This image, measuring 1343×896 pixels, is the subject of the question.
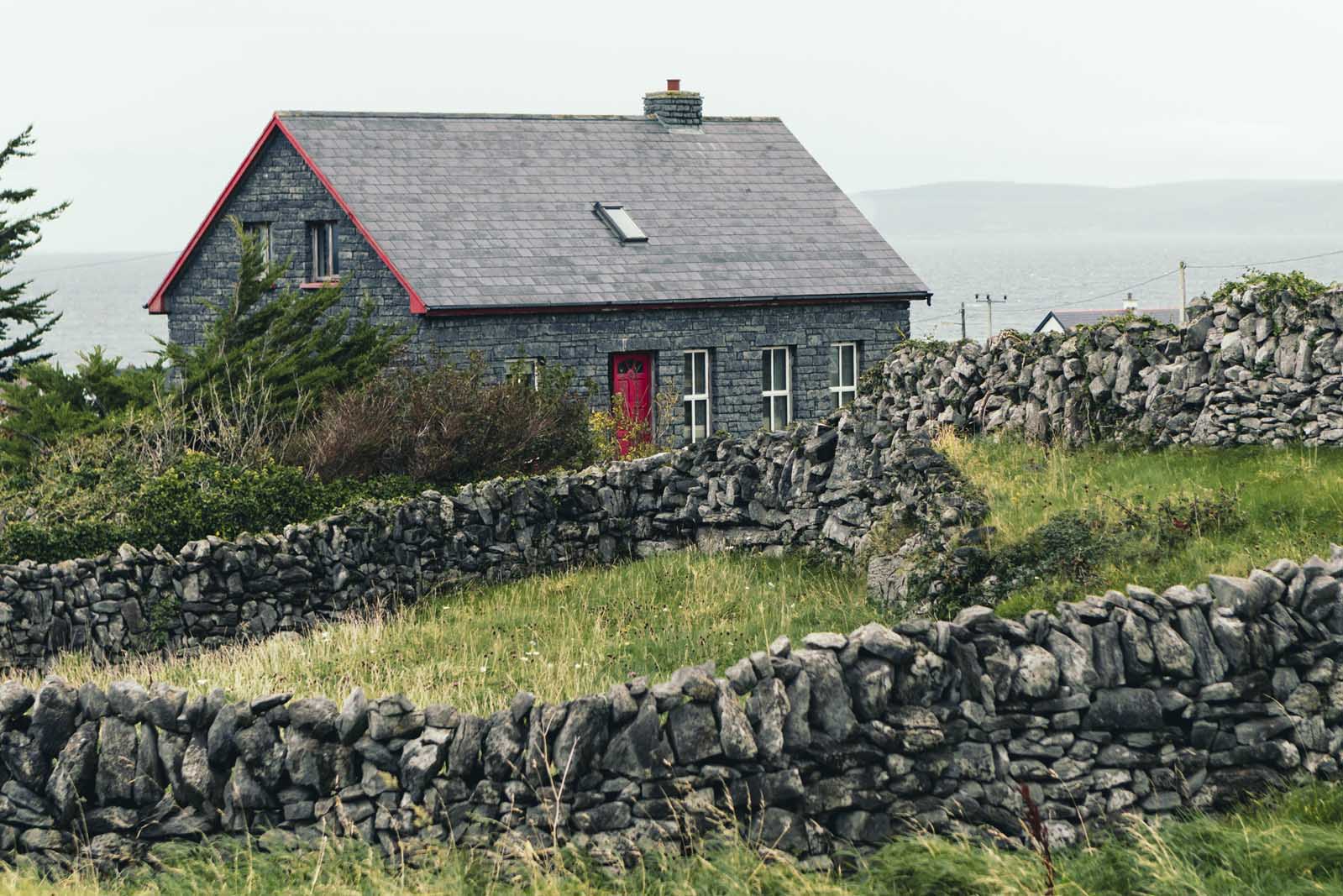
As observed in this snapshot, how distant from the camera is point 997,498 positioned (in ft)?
47.4

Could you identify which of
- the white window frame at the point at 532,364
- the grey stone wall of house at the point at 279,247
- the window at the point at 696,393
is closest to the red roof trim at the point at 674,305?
the white window frame at the point at 532,364

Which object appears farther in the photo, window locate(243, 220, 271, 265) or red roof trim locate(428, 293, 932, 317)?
window locate(243, 220, 271, 265)

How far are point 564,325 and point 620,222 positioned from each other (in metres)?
3.34

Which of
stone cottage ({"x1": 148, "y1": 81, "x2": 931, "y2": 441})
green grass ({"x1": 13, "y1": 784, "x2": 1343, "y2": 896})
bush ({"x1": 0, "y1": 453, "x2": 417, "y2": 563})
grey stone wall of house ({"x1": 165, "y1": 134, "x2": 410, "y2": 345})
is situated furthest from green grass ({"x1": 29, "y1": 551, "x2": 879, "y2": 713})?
grey stone wall of house ({"x1": 165, "y1": 134, "x2": 410, "y2": 345})

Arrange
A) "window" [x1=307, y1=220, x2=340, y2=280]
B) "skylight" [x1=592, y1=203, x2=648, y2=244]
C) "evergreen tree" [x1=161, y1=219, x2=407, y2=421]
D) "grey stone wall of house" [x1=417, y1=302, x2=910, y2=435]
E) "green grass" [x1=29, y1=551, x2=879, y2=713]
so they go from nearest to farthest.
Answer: "green grass" [x1=29, y1=551, x2=879, y2=713], "evergreen tree" [x1=161, y1=219, x2=407, y2=421], "grey stone wall of house" [x1=417, y1=302, x2=910, y2=435], "window" [x1=307, y1=220, x2=340, y2=280], "skylight" [x1=592, y1=203, x2=648, y2=244]

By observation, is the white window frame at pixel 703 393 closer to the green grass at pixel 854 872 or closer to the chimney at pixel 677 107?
the chimney at pixel 677 107

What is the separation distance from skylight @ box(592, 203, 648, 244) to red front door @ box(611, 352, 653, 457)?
2.44m

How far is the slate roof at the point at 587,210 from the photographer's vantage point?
27516mm

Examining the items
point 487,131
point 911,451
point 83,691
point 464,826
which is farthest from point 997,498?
point 487,131

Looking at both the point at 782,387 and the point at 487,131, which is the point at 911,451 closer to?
the point at 782,387

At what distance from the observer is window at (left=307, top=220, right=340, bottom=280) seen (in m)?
28.9

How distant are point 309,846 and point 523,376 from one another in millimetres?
14891

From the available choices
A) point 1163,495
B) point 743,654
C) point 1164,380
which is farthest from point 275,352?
point 1163,495

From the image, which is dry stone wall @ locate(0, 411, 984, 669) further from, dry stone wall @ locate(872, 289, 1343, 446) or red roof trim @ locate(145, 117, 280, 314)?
red roof trim @ locate(145, 117, 280, 314)
